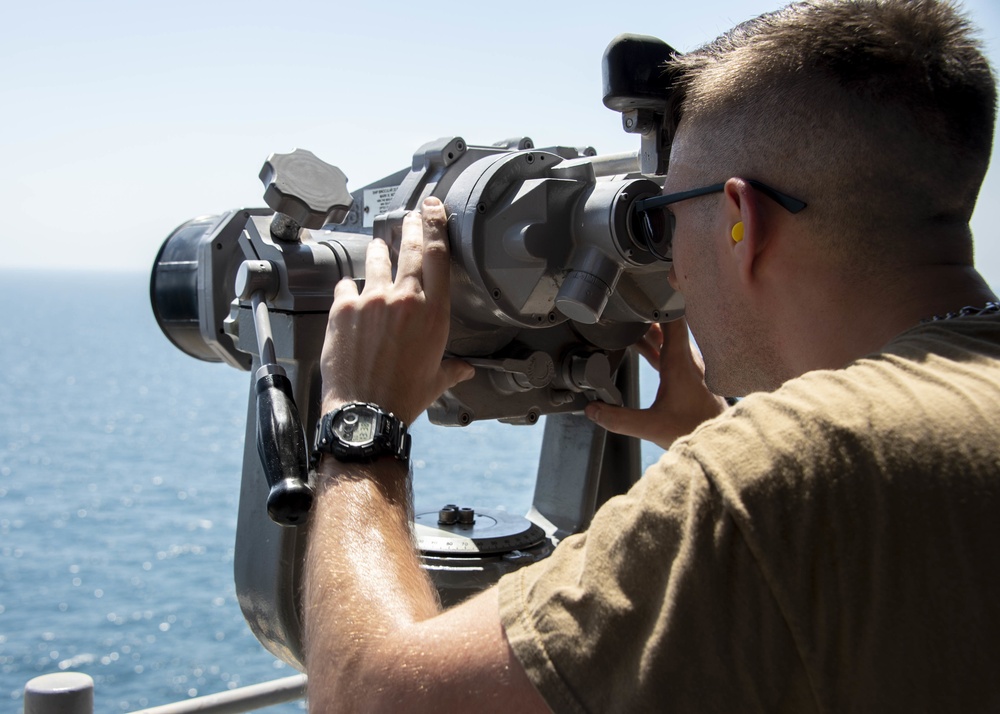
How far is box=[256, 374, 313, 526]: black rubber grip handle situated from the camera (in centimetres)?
120

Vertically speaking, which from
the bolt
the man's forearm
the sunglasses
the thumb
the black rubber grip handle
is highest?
the sunglasses

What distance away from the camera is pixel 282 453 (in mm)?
1261

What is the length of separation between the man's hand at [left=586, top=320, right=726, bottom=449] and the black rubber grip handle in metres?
0.63

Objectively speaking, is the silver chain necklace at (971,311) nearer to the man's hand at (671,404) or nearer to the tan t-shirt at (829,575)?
the tan t-shirt at (829,575)

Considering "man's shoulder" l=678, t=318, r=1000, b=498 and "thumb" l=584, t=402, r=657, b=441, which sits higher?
"man's shoulder" l=678, t=318, r=1000, b=498

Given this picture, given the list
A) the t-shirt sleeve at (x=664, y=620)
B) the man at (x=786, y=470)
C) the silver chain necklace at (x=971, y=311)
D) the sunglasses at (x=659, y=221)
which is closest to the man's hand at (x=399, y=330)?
the man at (x=786, y=470)

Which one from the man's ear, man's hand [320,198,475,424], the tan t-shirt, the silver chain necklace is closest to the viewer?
the tan t-shirt

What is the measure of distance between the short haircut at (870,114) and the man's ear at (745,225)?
3cm

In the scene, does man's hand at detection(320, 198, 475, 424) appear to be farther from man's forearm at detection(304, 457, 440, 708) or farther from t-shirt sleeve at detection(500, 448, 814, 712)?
t-shirt sleeve at detection(500, 448, 814, 712)

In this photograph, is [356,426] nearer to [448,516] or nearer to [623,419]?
[448,516]

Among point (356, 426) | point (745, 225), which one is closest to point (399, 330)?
point (356, 426)

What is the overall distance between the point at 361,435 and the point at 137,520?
50.5 feet

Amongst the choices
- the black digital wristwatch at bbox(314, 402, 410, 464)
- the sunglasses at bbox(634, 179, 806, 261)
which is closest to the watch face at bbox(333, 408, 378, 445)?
the black digital wristwatch at bbox(314, 402, 410, 464)

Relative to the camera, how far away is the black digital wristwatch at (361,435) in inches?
48.0
